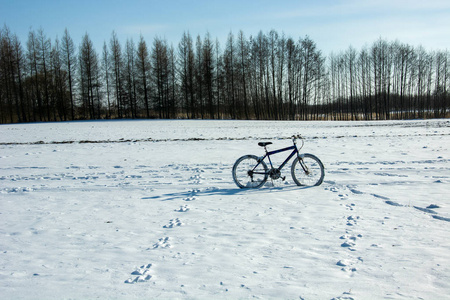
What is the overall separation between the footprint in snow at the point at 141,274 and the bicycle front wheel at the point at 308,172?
477 centimetres

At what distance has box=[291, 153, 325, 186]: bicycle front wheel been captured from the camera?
24.7ft

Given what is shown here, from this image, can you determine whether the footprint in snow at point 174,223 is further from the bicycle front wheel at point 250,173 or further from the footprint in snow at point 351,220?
the footprint in snow at point 351,220

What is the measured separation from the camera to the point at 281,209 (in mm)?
5719

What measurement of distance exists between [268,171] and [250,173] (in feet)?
1.39

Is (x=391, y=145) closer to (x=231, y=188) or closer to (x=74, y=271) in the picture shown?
(x=231, y=188)

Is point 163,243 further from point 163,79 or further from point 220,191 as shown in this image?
point 163,79

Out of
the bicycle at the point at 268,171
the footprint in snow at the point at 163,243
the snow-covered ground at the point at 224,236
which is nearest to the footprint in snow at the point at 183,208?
the snow-covered ground at the point at 224,236

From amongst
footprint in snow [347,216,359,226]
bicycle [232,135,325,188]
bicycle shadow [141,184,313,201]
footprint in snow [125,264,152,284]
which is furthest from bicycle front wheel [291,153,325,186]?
footprint in snow [125,264,152,284]

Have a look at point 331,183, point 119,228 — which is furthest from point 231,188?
point 119,228

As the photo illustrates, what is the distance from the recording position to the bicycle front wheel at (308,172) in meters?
7.52

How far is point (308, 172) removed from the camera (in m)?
7.53

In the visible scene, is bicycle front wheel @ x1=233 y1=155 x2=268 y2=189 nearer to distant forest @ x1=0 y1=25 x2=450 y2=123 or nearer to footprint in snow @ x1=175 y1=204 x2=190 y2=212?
footprint in snow @ x1=175 y1=204 x2=190 y2=212

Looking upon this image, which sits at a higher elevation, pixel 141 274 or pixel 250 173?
pixel 250 173

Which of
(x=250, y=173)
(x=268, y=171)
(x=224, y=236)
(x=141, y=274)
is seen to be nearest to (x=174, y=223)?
(x=224, y=236)
